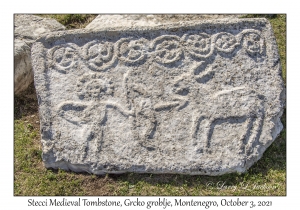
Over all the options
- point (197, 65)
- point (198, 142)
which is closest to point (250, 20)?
point (197, 65)

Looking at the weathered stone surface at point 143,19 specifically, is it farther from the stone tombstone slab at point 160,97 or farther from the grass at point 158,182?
the grass at point 158,182

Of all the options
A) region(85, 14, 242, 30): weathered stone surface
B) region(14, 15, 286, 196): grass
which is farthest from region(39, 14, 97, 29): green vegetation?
region(14, 15, 286, 196): grass

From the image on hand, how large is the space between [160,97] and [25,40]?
2084 millimetres

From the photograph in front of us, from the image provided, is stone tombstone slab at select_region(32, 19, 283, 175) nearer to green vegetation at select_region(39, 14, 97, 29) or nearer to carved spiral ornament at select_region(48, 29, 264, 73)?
carved spiral ornament at select_region(48, 29, 264, 73)

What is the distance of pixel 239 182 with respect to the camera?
3463mm

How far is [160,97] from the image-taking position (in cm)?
356

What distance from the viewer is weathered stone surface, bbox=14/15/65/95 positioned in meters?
4.43

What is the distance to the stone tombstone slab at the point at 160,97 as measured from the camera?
344 cm

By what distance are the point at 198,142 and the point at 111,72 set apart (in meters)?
1.07

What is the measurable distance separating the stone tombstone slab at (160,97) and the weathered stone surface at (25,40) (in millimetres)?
780

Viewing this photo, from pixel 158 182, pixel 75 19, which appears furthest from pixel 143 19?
pixel 158 182

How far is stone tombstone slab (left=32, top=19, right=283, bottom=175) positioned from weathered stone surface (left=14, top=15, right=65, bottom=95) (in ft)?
2.56

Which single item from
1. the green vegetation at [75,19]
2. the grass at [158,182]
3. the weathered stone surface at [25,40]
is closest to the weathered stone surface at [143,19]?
the green vegetation at [75,19]

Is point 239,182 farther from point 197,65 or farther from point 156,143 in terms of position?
point 197,65
